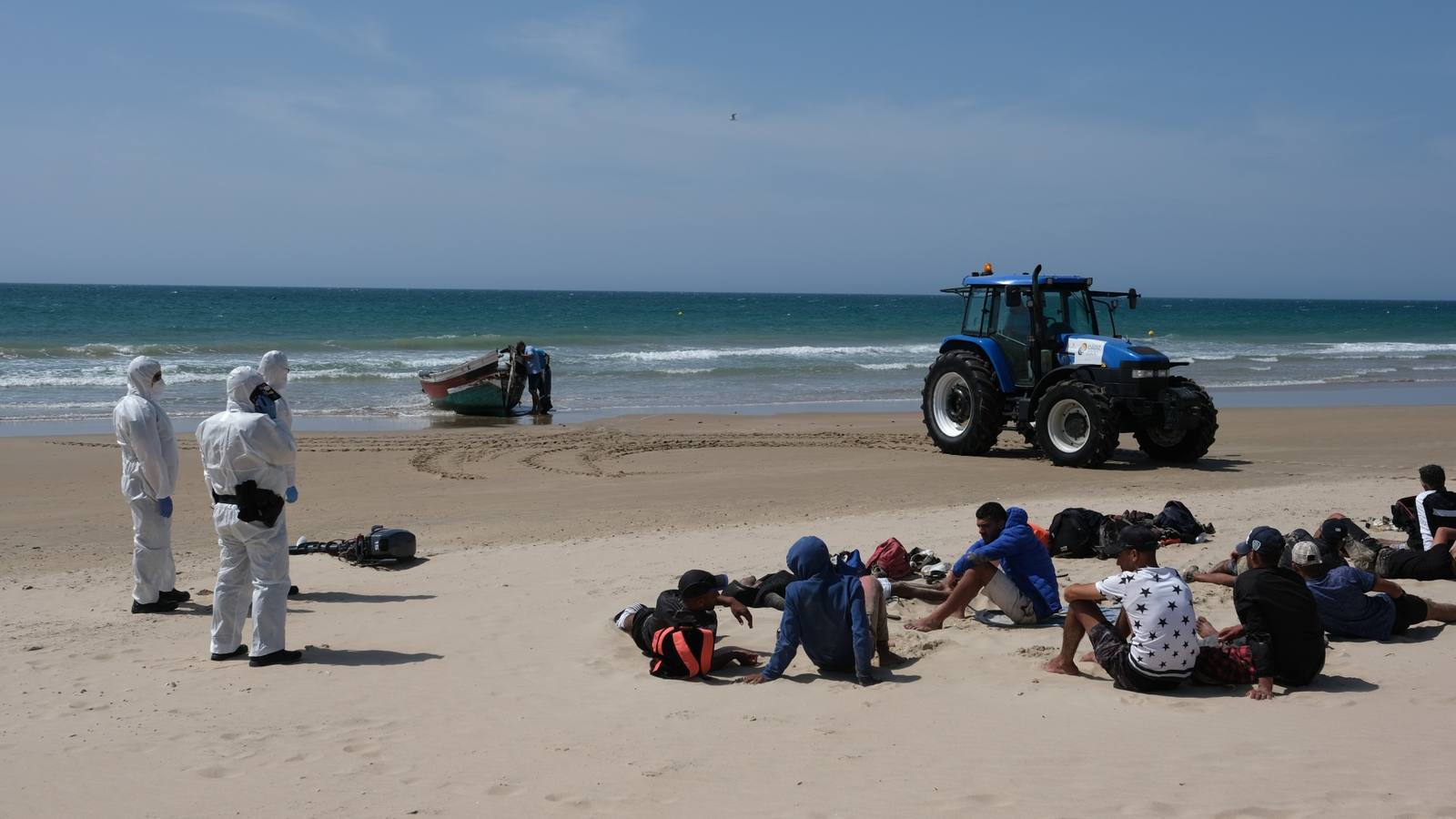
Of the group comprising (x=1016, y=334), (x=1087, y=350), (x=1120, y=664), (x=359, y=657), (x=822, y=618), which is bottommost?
(x=359, y=657)

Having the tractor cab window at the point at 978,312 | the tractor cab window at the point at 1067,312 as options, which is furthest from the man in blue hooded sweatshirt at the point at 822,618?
the tractor cab window at the point at 978,312

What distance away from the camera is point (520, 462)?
45.2 feet

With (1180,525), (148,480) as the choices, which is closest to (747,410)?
(1180,525)

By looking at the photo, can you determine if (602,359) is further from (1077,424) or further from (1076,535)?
(1076,535)

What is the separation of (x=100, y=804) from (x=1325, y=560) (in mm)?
5589

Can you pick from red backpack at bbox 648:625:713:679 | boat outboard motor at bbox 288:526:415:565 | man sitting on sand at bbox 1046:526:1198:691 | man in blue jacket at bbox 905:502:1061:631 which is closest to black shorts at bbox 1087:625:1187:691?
man sitting on sand at bbox 1046:526:1198:691

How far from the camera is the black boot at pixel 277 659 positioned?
238 inches

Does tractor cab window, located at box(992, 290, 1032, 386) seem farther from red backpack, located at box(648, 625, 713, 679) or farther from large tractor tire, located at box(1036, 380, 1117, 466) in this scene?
red backpack, located at box(648, 625, 713, 679)

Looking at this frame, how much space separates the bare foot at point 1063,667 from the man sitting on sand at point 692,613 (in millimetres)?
1438

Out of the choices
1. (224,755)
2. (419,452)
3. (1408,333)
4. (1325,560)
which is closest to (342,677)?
(224,755)

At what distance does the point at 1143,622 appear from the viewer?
209 inches

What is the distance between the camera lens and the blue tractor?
40.5 ft

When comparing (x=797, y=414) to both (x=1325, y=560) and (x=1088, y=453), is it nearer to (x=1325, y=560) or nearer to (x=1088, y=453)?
(x=1088, y=453)

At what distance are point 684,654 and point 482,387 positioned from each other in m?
14.4
